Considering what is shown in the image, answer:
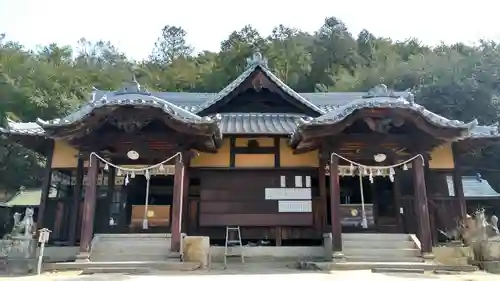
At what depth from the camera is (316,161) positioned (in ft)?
40.3

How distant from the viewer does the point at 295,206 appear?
11.9 metres

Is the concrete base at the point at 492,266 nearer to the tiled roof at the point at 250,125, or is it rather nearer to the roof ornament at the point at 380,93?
the roof ornament at the point at 380,93

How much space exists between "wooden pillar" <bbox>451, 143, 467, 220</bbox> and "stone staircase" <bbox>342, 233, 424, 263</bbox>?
249 cm

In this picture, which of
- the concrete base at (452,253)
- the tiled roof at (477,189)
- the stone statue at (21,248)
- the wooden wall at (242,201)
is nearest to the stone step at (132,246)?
the stone statue at (21,248)

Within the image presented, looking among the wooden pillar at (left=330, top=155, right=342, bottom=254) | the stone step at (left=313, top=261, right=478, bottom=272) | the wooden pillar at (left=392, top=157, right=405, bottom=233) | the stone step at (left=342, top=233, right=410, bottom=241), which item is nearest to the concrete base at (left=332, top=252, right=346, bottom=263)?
the wooden pillar at (left=330, top=155, right=342, bottom=254)

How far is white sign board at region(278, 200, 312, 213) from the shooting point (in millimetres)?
11875

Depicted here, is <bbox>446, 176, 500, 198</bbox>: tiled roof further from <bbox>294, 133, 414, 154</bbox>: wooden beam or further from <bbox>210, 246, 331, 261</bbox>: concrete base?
<bbox>210, 246, 331, 261</bbox>: concrete base

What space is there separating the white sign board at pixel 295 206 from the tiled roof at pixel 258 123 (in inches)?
79.5

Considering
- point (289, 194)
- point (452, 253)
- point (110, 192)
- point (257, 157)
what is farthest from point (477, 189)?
point (110, 192)

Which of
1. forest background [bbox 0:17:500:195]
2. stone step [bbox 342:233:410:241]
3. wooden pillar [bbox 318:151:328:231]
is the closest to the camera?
stone step [bbox 342:233:410:241]

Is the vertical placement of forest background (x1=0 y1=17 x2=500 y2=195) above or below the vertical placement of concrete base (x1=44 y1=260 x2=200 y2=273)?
above

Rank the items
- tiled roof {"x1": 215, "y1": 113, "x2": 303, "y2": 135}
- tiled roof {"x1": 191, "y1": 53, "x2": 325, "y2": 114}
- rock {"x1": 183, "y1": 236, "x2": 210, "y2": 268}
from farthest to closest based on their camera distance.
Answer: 1. tiled roof {"x1": 191, "y1": 53, "x2": 325, "y2": 114}
2. tiled roof {"x1": 215, "y1": 113, "x2": 303, "y2": 135}
3. rock {"x1": 183, "y1": 236, "x2": 210, "y2": 268}

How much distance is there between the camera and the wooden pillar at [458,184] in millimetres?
12172

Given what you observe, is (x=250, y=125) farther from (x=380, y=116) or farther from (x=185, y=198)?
(x=380, y=116)
